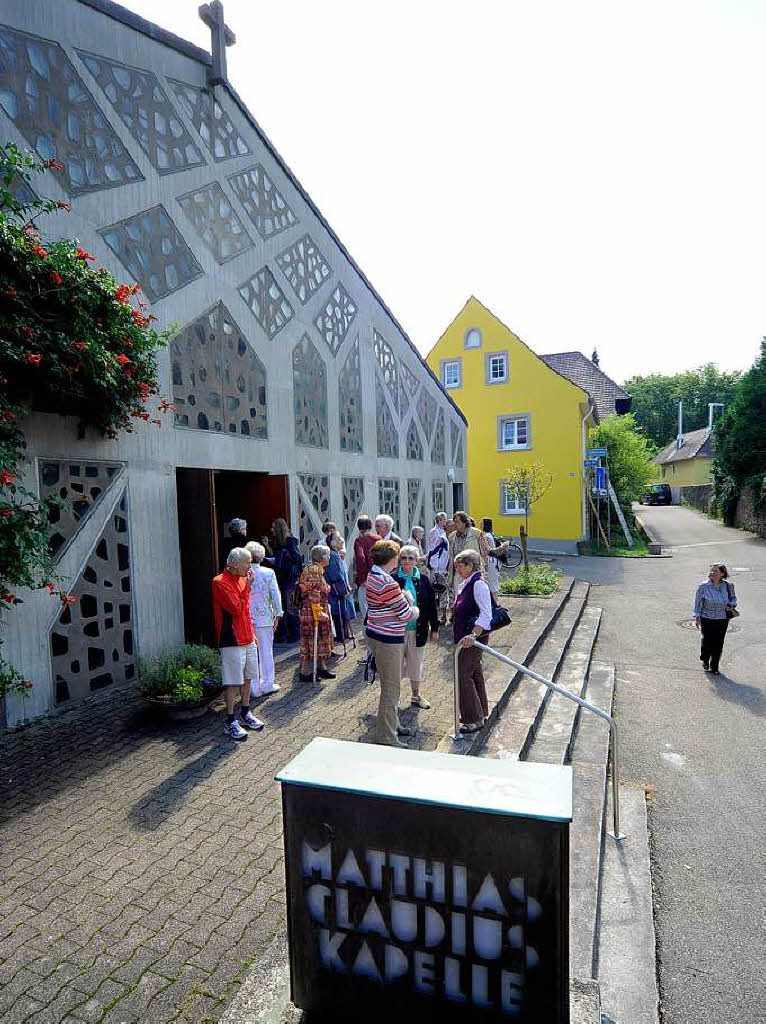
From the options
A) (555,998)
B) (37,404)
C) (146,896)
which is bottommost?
(146,896)

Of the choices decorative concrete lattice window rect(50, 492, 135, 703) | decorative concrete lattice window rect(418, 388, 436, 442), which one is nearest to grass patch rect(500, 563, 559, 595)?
decorative concrete lattice window rect(418, 388, 436, 442)

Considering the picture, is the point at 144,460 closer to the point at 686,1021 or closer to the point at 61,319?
the point at 61,319

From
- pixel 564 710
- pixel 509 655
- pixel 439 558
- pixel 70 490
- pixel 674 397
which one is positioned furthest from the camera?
pixel 674 397

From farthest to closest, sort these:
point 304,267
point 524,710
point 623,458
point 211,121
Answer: point 623,458
point 304,267
point 211,121
point 524,710

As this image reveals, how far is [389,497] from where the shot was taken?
1501 cm

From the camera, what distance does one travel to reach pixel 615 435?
94.1 feet

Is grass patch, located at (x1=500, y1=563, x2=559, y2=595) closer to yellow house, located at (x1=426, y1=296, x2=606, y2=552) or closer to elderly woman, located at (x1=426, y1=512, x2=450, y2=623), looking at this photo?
elderly woman, located at (x1=426, y1=512, x2=450, y2=623)

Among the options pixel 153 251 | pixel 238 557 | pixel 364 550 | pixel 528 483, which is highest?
pixel 153 251

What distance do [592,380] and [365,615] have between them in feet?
91.9

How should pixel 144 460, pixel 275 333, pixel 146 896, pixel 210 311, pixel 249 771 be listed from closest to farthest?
pixel 146 896
pixel 249 771
pixel 144 460
pixel 210 311
pixel 275 333

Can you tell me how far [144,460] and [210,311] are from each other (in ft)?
8.66

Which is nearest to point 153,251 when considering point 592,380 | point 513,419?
point 513,419

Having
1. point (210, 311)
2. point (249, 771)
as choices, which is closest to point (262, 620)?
point (249, 771)

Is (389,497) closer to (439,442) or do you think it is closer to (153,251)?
(439,442)
